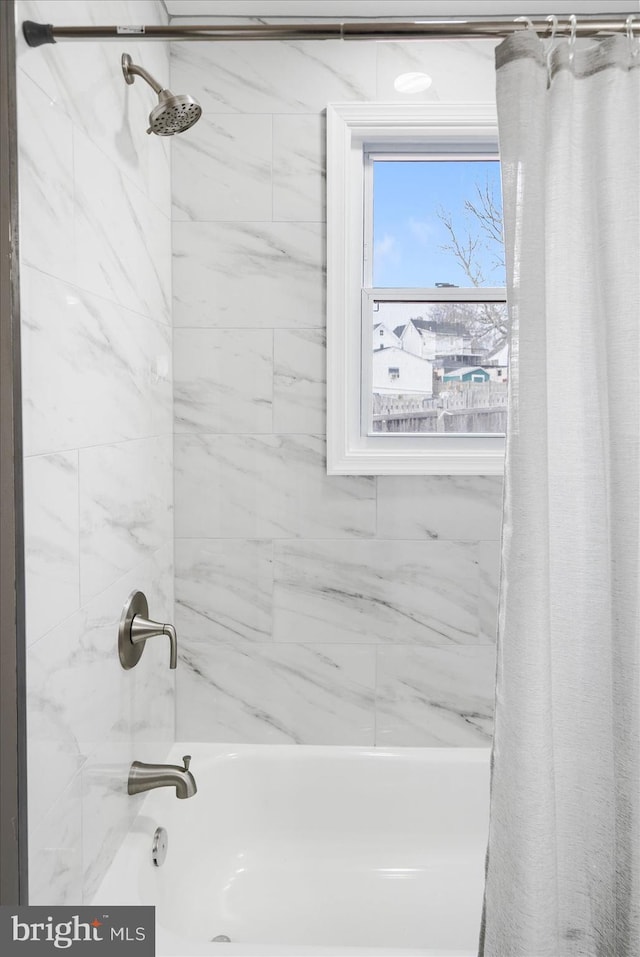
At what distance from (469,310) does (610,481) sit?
118cm

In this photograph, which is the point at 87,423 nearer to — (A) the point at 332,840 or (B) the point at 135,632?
(B) the point at 135,632

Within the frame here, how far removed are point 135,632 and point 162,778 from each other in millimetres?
362

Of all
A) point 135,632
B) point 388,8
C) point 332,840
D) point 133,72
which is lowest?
point 332,840

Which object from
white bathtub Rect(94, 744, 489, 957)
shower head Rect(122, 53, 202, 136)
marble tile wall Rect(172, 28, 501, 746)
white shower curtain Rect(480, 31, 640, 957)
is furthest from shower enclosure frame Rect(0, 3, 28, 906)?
marble tile wall Rect(172, 28, 501, 746)

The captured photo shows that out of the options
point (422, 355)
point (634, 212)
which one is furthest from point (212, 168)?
point (634, 212)

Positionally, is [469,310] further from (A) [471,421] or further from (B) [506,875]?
(B) [506,875]

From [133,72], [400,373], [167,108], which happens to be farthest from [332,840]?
[133,72]

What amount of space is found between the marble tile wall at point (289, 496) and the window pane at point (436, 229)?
21cm

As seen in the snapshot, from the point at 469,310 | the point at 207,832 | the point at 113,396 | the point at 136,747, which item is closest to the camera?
the point at 113,396

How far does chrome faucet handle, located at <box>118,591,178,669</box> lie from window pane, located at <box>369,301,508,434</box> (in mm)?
858

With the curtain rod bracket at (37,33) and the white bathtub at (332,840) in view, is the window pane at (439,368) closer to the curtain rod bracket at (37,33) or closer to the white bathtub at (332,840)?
the white bathtub at (332,840)

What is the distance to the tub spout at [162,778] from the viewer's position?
1.63 metres

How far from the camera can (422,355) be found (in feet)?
6.92

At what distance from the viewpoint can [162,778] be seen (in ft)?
5.41
